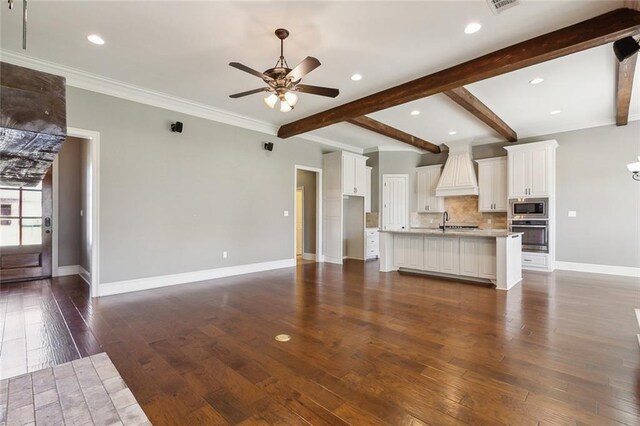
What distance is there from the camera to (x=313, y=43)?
3.27m

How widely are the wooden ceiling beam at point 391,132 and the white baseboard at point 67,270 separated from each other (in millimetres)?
6247

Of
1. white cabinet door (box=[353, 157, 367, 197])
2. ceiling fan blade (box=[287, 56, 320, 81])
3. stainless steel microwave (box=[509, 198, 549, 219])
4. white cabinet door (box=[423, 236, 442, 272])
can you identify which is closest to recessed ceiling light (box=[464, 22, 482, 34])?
ceiling fan blade (box=[287, 56, 320, 81])

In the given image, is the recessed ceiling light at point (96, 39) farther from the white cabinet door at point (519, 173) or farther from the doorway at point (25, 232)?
the white cabinet door at point (519, 173)

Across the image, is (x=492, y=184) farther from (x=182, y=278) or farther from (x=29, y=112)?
(x=29, y=112)

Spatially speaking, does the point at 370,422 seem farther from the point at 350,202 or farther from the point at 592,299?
the point at 350,202

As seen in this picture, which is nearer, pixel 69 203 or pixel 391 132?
pixel 69 203

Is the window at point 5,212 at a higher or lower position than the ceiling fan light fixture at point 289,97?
lower

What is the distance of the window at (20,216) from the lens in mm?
5113

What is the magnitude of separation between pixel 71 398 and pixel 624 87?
7.08 m

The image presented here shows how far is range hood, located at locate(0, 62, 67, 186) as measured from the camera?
697mm

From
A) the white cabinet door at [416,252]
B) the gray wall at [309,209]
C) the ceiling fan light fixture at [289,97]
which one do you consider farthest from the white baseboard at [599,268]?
the ceiling fan light fixture at [289,97]

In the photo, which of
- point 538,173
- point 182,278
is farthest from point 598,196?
point 182,278

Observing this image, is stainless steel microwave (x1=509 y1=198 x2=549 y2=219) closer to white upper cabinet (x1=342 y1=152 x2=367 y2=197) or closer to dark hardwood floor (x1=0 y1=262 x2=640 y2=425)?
dark hardwood floor (x1=0 y1=262 x2=640 y2=425)

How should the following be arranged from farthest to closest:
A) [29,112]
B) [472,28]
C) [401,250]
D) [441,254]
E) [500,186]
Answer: [500,186], [401,250], [441,254], [472,28], [29,112]
